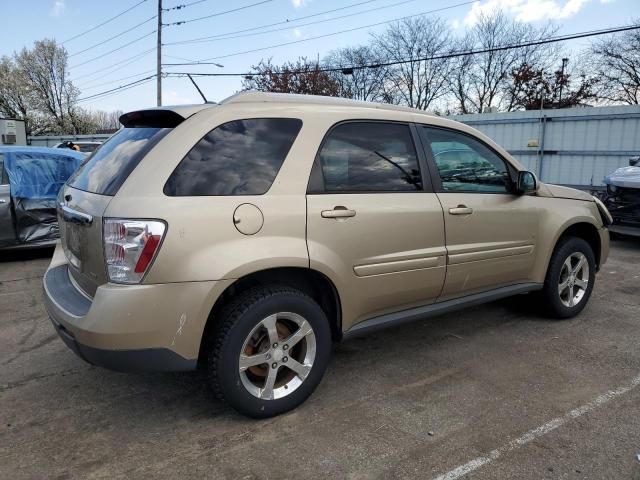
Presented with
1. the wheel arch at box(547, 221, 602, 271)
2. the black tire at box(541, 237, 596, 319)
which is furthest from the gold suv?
the wheel arch at box(547, 221, 602, 271)

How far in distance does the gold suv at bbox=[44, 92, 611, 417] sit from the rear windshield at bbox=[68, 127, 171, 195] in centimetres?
2

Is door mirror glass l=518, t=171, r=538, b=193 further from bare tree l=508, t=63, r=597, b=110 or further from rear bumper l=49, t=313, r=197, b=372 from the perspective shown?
bare tree l=508, t=63, r=597, b=110

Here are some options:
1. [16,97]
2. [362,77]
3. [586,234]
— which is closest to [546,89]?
[362,77]

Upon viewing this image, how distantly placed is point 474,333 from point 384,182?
183 centimetres

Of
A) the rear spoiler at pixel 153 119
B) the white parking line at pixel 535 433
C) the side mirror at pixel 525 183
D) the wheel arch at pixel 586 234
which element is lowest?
the white parking line at pixel 535 433

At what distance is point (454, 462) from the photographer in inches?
98.9

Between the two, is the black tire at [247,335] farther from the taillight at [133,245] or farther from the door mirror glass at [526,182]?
the door mirror glass at [526,182]

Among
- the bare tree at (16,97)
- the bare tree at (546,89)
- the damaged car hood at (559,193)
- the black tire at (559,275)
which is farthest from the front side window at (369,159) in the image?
the bare tree at (16,97)

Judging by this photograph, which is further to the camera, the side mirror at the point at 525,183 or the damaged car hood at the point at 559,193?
the damaged car hood at the point at 559,193

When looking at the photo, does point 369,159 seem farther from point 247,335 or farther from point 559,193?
point 559,193

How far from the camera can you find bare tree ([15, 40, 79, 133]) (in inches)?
1868

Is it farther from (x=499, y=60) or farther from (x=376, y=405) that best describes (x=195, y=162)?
(x=499, y=60)

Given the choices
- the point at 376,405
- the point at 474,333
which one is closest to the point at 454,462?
the point at 376,405

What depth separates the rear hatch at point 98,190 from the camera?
2553 millimetres
